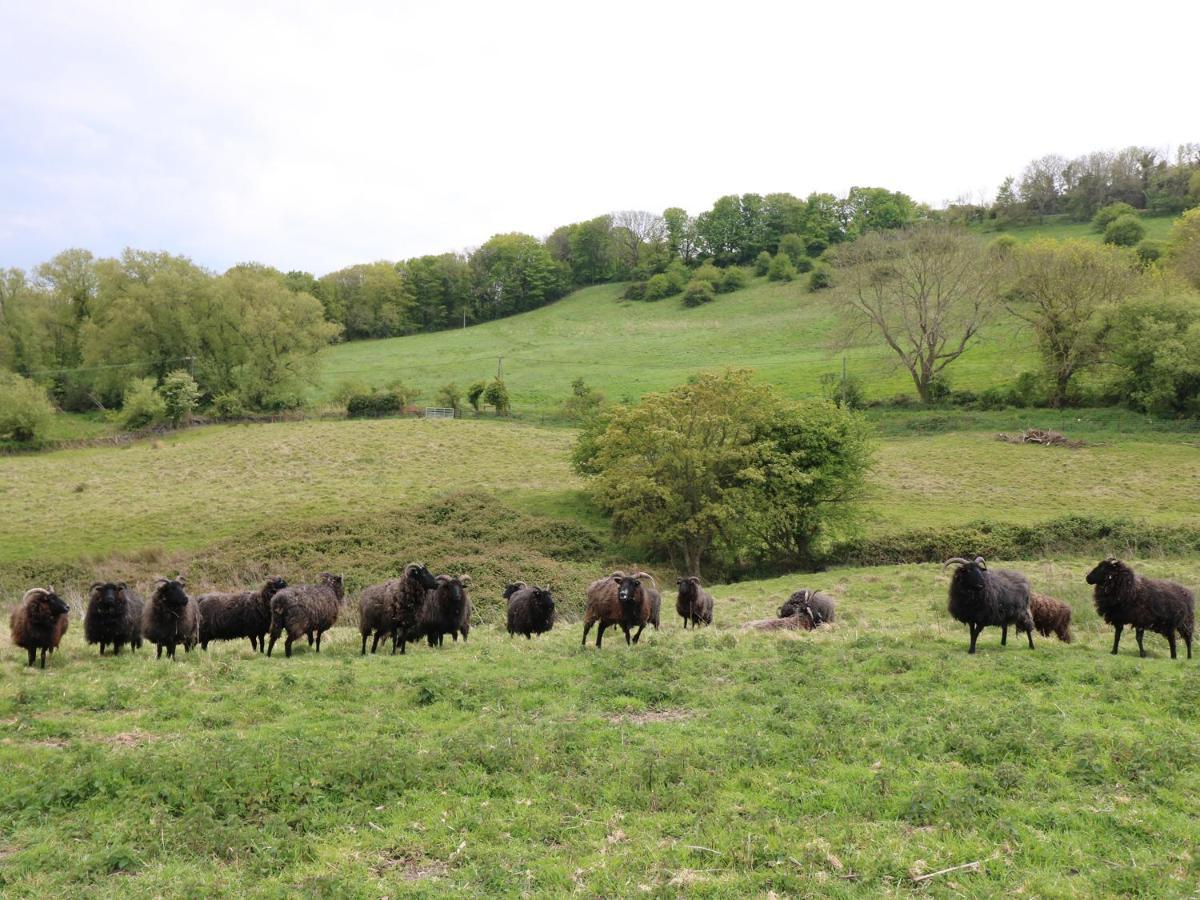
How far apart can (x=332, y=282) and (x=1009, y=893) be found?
445ft

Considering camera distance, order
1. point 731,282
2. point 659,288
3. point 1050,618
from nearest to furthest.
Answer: point 1050,618 < point 731,282 < point 659,288

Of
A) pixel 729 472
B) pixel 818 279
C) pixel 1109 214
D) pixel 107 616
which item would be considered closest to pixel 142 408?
pixel 729 472

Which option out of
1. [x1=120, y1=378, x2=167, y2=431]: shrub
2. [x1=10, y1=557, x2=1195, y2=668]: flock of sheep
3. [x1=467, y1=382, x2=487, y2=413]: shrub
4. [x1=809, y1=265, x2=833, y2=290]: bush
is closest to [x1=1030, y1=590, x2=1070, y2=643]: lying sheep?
[x1=10, y1=557, x2=1195, y2=668]: flock of sheep

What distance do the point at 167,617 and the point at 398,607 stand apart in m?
4.93

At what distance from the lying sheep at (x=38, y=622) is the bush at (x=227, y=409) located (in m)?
68.0

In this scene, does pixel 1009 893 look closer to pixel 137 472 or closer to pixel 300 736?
pixel 300 736

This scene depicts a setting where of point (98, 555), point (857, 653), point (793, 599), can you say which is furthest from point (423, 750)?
point (98, 555)

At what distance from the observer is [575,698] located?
12.9m

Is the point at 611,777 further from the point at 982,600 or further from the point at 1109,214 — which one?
the point at 1109,214

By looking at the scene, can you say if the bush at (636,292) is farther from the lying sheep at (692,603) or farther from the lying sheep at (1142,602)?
the lying sheep at (1142,602)

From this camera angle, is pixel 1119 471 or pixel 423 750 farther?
Answer: pixel 1119 471

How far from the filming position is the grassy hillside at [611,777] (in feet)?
25.8

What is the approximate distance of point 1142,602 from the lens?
15.7 metres

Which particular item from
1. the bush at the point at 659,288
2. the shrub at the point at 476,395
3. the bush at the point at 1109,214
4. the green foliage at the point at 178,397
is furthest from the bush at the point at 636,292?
the green foliage at the point at 178,397
